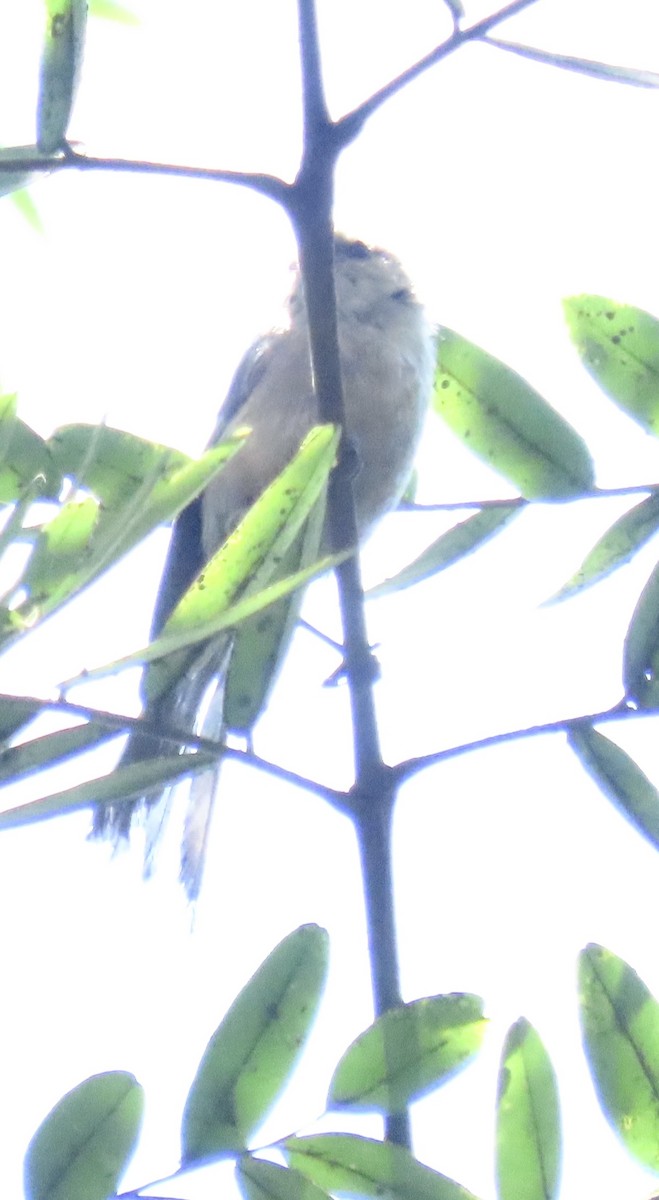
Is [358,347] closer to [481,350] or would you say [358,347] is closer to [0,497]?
[481,350]

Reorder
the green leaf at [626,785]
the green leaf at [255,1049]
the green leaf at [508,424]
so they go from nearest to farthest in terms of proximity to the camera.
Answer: the green leaf at [255,1049] < the green leaf at [626,785] < the green leaf at [508,424]

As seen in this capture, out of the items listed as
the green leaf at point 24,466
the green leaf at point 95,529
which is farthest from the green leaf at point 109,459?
the green leaf at point 95,529

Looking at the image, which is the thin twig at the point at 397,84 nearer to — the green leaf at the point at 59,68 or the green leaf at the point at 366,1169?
the green leaf at the point at 59,68

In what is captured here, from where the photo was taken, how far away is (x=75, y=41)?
156 cm

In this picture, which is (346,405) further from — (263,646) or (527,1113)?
(527,1113)

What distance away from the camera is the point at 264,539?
1.32 m

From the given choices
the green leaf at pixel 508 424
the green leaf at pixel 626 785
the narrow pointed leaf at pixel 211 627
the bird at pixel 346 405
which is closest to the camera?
the narrow pointed leaf at pixel 211 627

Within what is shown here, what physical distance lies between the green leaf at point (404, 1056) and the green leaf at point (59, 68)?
983mm

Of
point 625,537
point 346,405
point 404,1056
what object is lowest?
point 404,1056

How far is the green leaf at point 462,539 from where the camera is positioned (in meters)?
1.83

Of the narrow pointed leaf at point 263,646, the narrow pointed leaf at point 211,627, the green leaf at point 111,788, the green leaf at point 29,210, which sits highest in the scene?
the green leaf at point 29,210

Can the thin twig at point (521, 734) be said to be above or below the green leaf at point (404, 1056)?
above

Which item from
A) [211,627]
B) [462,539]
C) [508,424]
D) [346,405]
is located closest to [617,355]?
[508,424]

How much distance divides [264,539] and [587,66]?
0.73m
